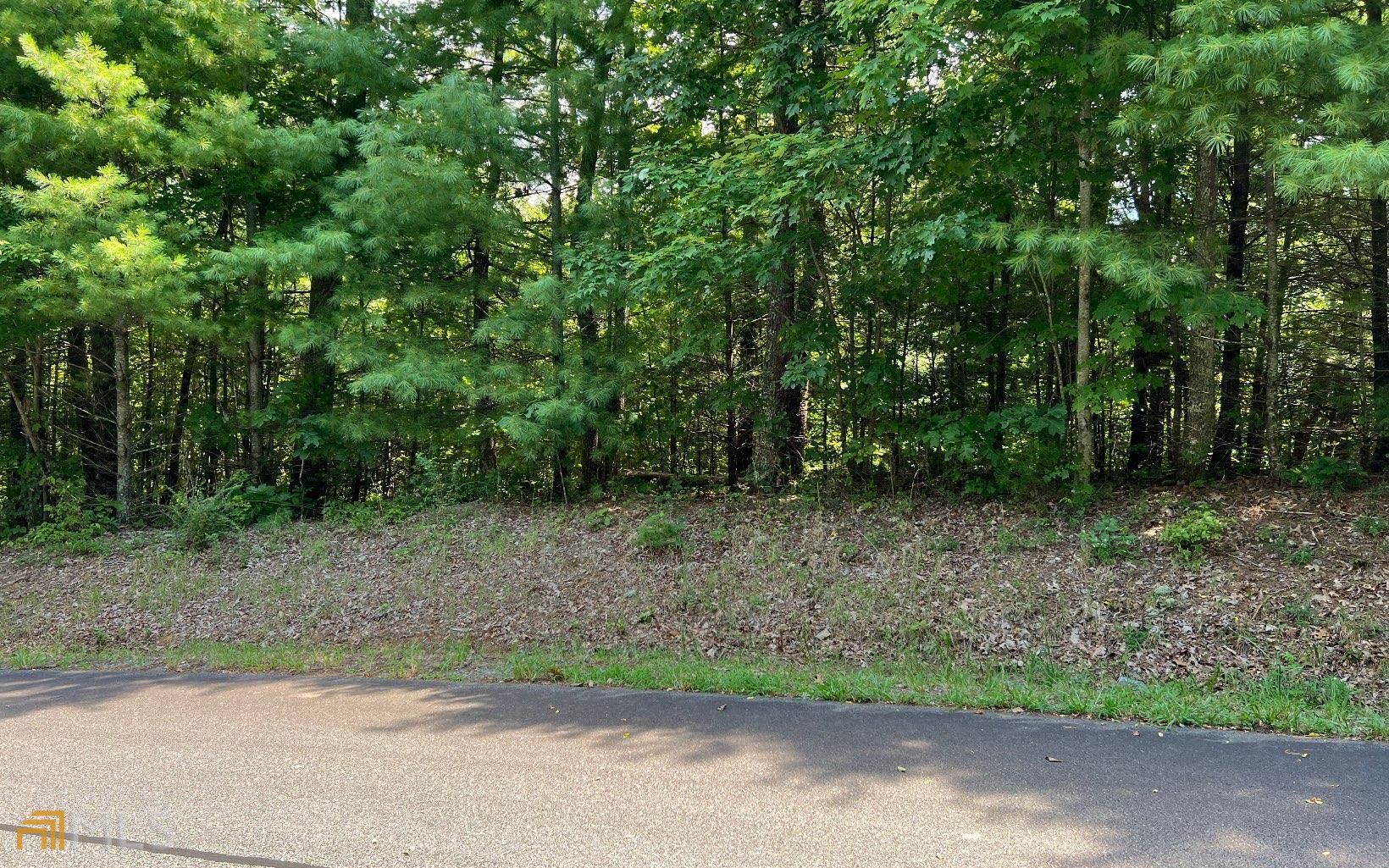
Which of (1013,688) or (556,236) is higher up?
(556,236)

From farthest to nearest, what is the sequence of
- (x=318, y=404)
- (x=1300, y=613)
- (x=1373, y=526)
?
(x=318, y=404) → (x=1373, y=526) → (x=1300, y=613)

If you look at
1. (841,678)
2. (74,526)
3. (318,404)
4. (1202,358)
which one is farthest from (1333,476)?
(74,526)

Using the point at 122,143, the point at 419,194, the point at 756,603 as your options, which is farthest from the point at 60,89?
the point at 756,603

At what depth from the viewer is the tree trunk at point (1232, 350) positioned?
918 cm

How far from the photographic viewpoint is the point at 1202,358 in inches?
340

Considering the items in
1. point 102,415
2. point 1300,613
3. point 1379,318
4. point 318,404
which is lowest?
point 1300,613

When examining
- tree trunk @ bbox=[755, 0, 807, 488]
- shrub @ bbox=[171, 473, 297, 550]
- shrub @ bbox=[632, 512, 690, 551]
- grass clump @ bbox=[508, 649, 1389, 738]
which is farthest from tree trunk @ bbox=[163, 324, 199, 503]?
A: grass clump @ bbox=[508, 649, 1389, 738]

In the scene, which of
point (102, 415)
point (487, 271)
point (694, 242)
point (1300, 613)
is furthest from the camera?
point (102, 415)

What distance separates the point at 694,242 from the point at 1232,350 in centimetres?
718

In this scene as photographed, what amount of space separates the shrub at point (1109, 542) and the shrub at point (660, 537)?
4.34 m

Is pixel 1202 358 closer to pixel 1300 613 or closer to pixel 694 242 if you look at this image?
pixel 1300 613

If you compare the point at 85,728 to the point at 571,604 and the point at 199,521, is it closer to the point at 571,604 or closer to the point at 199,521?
the point at 571,604

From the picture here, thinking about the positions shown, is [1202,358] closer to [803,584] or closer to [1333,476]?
[1333,476]

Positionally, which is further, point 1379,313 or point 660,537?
point 660,537
